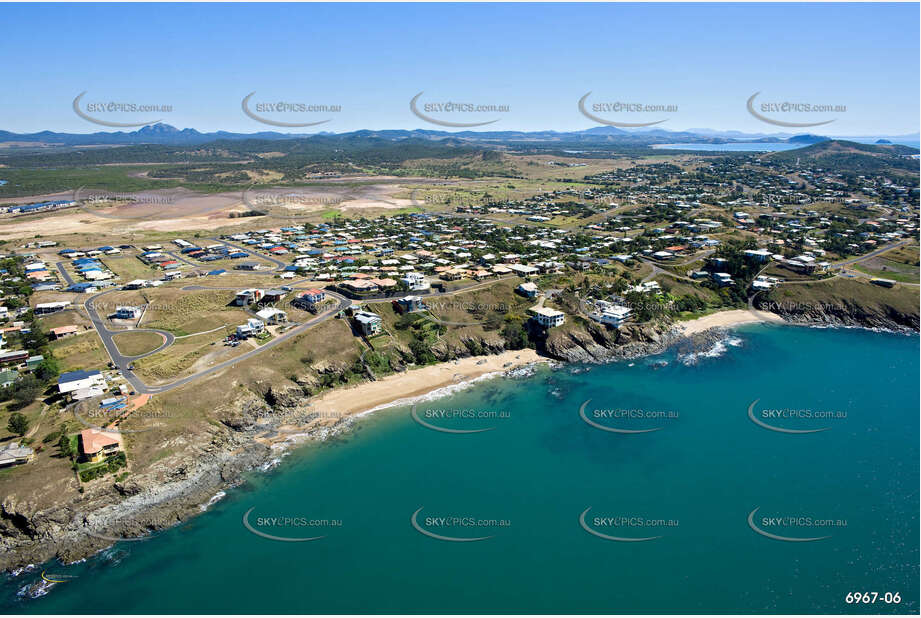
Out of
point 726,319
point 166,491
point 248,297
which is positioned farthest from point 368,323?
point 726,319

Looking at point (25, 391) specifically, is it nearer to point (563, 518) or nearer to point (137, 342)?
point (137, 342)

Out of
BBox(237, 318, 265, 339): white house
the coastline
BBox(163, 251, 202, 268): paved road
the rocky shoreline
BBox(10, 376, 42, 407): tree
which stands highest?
BBox(163, 251, 202, 268): paved road

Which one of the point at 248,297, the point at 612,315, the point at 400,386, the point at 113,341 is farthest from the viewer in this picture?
the point at 248,297

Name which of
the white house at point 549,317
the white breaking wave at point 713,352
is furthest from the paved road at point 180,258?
the white breaking wave at point 713,352

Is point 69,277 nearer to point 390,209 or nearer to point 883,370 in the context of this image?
point 390,209

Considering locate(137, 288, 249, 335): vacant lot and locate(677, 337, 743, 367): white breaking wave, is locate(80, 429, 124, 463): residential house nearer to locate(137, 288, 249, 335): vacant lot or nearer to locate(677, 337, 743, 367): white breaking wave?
A: locate(137, 288, 249, 335): vacant lot

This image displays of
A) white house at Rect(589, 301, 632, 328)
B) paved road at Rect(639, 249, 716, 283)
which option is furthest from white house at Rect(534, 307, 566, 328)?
paved road at Rect(639, 249, 716, 283)
